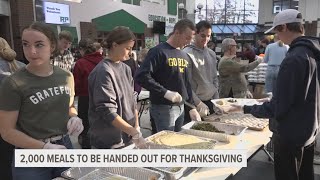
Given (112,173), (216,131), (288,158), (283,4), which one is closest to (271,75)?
(216,131)

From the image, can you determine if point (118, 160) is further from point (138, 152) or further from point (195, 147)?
point (195, 147)

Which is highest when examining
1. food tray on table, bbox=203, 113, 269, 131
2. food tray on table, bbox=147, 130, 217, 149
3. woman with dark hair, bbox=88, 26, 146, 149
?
woman with dark hair, bbox=88, 26, 146, 149

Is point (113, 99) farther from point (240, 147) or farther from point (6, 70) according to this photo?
point (6, 70)

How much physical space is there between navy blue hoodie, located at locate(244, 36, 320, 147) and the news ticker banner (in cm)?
40

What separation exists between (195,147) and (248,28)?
2122 centimetres

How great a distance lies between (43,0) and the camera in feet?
24.4

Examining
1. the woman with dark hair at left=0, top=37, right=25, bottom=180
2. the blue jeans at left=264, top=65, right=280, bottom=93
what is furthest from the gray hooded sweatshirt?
the blue jeans at left=264, top=65, right=280, bottom=93

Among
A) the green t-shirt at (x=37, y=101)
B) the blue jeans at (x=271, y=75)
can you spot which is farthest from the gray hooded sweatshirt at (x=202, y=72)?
the blue jeans at (x=271, y=75)

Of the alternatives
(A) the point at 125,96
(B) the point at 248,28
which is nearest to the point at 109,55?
(A) the point at 125,96

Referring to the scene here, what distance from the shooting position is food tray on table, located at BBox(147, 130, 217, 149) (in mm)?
1596

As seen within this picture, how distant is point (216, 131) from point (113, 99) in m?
0.73

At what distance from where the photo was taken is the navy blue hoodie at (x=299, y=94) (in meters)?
1.63

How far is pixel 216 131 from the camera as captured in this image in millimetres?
2027

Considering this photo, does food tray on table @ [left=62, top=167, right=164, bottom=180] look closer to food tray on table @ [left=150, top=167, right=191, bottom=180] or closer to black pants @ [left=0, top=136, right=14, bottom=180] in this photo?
food tray on table @ [left=150, top=167, right=191, bottom=180]
